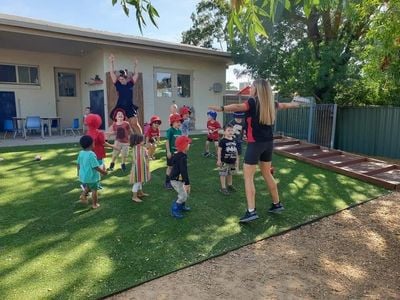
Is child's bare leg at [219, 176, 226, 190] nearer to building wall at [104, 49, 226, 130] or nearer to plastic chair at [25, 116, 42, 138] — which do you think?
building wall at [104, 49, 226, 130]

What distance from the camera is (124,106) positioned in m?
7.31

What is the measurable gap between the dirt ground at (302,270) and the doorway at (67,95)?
35.9ft

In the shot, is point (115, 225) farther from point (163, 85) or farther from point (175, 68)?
point (175, 68)

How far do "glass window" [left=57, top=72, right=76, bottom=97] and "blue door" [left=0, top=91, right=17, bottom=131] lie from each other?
1.64 meters

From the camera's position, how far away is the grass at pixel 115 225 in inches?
120

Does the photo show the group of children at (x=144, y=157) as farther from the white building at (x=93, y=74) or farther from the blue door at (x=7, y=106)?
the blue door at (x=7, y=106)

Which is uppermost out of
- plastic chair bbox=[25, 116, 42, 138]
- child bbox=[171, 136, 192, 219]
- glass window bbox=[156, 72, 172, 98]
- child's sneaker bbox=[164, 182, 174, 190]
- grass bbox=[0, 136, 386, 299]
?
glass window bbox=[156, 72, 172, 98]

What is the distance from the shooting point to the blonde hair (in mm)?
4172

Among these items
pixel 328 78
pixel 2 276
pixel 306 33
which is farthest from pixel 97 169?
pixel 306 33

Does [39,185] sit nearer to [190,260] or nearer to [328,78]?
[190,260]

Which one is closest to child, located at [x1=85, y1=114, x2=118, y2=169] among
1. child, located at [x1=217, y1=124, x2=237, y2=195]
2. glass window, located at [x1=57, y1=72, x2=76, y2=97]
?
child, located at [x1=217, y1=124, x2=237, y2=195]

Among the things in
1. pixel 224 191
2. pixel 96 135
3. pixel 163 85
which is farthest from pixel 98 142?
pixel 163 85

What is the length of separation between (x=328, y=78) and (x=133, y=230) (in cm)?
981

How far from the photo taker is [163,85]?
12656 mm
